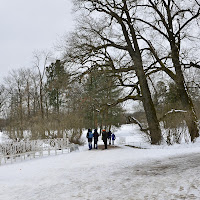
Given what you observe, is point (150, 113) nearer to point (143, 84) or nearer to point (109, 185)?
point (143, 84)

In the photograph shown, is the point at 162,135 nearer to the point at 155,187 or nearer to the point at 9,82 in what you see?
the point at 155,187

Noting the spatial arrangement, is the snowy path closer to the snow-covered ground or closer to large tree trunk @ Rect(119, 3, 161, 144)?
the snow-covered ground

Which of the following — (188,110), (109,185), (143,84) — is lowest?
(109,185)

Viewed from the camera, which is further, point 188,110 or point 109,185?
point 188,110

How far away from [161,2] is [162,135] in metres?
9.54

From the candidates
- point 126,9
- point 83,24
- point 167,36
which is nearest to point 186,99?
point 167,36

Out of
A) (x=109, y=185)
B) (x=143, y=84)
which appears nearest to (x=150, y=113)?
(x=143, y=84)

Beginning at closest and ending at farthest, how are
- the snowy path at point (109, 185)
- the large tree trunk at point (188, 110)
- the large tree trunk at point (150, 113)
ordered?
the snowy path at point (109, 185)
the large tree trunk at point (188, 110)
the large tree trunk at point (150, 113)

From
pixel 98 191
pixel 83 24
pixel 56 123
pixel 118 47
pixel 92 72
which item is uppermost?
pixel 83 24

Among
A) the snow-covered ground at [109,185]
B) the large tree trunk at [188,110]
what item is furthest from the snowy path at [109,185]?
the large tree trunk at [188,110]

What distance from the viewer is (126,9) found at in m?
18.4

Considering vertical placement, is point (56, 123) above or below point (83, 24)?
below

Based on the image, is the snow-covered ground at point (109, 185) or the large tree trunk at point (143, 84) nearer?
the snow-covered ground at point (109, 185)

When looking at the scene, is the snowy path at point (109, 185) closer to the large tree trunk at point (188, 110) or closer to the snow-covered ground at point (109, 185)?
the snow-covered ground at point (109, 185)
